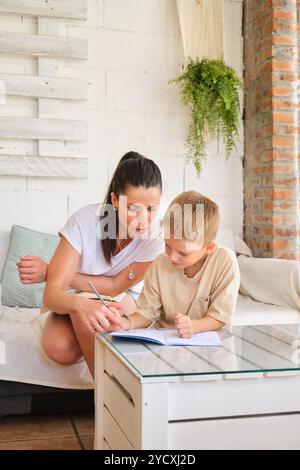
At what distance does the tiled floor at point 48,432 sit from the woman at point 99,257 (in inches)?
10.3

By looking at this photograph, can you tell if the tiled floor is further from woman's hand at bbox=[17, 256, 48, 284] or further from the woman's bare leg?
woman's hand at bbox=[17, 256, 48, 284]

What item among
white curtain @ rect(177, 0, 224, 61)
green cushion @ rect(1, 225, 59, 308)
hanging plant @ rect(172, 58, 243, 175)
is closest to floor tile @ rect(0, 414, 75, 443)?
green cushion @ rect(1, 225, 59, 308)

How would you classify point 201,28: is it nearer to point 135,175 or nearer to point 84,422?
point 135,175

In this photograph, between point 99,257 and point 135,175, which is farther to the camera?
point 99,257

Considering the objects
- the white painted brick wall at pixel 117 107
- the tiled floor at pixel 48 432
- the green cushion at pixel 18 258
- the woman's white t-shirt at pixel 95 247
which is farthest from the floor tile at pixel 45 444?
the white painted brick wall at pixel 117 107

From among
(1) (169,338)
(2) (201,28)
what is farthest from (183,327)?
(2) (201,28)

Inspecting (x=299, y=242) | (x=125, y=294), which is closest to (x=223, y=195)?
(x=299, y=242)

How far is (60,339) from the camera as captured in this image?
2.29m

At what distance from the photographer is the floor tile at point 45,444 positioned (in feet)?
7.14

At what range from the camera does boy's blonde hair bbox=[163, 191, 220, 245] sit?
6.13 feet

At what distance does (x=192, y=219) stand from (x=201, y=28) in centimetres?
208

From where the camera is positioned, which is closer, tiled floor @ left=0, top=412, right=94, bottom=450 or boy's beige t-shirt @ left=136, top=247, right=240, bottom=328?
boy's beige t-shirt @ left=136, top=247, right=240, bottom=328

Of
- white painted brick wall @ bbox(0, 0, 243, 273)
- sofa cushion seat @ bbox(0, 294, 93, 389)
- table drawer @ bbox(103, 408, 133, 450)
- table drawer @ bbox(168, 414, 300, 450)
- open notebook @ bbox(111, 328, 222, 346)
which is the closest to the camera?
table drawer @ bbox(168, 414, 300, 450)

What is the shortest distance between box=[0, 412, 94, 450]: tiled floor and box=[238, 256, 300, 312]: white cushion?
1.08 metres
